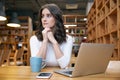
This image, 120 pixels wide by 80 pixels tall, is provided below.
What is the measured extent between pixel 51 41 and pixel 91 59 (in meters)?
0.64

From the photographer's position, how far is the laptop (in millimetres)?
1028

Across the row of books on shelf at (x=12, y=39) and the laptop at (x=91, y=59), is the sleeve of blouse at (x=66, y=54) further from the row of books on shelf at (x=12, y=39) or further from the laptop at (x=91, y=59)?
the row of books on shelf at (x=12, y=39)

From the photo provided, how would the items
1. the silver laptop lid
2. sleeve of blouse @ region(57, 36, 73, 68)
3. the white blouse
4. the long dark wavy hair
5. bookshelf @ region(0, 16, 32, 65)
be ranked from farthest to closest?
1. bookshelf @ region(0, 16, 32, 65)
2. the long dark wavy hair
3. the white blouse
4. sleeve of blouse @ region(57, 36, 73, 68)
5. the silver laptop lid

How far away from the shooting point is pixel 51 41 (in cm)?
169

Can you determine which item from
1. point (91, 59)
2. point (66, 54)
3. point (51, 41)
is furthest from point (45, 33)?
point (91, 59)

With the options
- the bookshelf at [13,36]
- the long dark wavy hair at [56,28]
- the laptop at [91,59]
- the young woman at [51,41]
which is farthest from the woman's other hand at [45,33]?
the bookshelf at [13,36]

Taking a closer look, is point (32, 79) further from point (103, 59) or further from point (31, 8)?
point (31, 8)

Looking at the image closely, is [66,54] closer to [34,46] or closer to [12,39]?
[34,46]

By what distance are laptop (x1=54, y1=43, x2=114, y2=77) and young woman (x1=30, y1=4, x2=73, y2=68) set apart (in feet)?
1.43

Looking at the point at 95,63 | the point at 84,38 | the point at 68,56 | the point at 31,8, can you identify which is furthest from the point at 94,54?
the point at 31,8

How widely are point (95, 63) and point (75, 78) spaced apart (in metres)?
0.18

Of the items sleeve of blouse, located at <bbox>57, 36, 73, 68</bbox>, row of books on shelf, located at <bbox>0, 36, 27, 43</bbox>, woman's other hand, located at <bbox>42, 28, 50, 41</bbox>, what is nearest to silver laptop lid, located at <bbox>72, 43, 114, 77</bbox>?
sleeve of blouse, located at <bbox>57, 36, 73, 68</bbox>

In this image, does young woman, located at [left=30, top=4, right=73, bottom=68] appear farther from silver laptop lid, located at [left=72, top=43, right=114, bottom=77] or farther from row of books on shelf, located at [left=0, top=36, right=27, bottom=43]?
row of books on shelf, located at [left=0, top=36, right=27, bottom=43]

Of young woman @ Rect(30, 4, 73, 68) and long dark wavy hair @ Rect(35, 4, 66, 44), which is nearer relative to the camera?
young woman @ Rect(30, 4, 73, 68)
